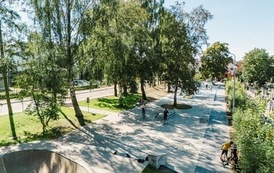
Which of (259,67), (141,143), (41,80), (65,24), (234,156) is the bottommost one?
(141,143)

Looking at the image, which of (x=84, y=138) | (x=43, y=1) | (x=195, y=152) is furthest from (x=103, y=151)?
(x=43, y=1)

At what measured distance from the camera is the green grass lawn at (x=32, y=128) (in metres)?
16.6

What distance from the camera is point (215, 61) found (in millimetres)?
70688

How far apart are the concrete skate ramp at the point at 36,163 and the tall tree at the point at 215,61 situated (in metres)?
62.7

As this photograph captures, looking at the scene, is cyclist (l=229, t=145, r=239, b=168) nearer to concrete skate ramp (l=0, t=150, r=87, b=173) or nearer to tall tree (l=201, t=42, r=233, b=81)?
concrete skate ramp (l=0, t=150, r=87, b=173)

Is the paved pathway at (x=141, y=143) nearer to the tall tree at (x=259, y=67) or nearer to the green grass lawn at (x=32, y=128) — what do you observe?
the green grass lawn at (x=32, y=128)

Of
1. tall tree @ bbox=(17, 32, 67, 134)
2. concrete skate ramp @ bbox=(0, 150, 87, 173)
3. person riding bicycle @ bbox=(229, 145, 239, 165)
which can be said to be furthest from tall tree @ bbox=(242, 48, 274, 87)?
concrete skate ramp @ bbox=(0, 150, 87, 173)

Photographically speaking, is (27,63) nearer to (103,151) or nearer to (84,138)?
(84,138)

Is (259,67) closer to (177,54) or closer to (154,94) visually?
(154,94)

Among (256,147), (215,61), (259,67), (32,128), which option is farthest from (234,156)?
(215,61)

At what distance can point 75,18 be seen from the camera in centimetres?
1994

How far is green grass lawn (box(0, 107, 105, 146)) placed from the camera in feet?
54.6

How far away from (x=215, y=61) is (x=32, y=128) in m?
60.0

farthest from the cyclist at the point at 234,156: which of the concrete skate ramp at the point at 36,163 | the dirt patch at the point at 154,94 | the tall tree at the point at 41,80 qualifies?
the dirt patch at the point at 154,94
